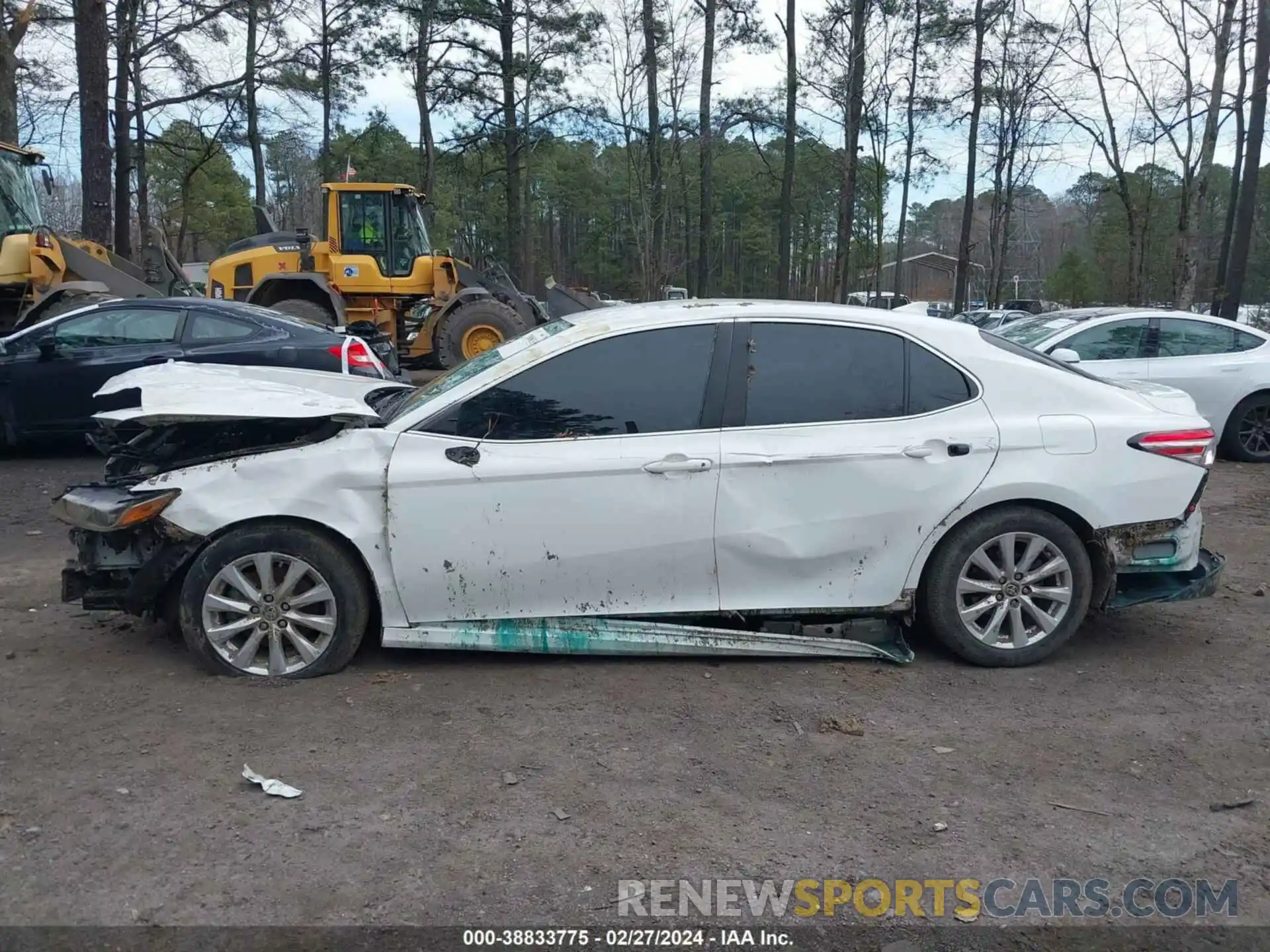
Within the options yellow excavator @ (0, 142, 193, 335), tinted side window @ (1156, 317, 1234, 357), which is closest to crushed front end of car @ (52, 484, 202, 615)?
yellow excavator @ (0, 142, 193, 335)

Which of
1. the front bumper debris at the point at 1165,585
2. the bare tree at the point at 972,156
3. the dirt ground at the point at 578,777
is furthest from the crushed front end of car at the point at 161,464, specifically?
the bare tree at the point at 972,156

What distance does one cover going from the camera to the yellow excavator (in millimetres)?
11953

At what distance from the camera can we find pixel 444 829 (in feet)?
10.6

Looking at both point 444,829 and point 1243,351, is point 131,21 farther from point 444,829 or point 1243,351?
point 444,829

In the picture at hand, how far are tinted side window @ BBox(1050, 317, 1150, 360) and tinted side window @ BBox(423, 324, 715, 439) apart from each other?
706cm

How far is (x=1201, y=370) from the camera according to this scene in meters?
10.2

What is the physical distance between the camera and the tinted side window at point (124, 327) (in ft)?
30.3

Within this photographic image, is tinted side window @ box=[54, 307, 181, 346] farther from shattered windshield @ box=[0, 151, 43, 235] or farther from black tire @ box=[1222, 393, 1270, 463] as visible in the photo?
black tire @ box=[1222, 393, 1270, 463]

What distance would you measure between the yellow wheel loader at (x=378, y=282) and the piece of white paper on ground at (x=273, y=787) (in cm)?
1275

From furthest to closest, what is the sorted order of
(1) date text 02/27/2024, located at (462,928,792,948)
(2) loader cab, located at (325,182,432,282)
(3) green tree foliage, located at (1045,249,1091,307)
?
(3) green tree foliage, located at (1045,249,1091,307) < (2) loader cab, located at (325,182,432,282) < (1) date text 02/27/2024, located at (462,928,792,948)

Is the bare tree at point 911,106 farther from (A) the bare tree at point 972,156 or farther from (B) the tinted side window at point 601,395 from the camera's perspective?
(B) the tinted side window at point 601,395

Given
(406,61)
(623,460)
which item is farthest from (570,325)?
(406,61)

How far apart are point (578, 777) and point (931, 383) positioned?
2.37m

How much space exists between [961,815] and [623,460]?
6.22 feet
